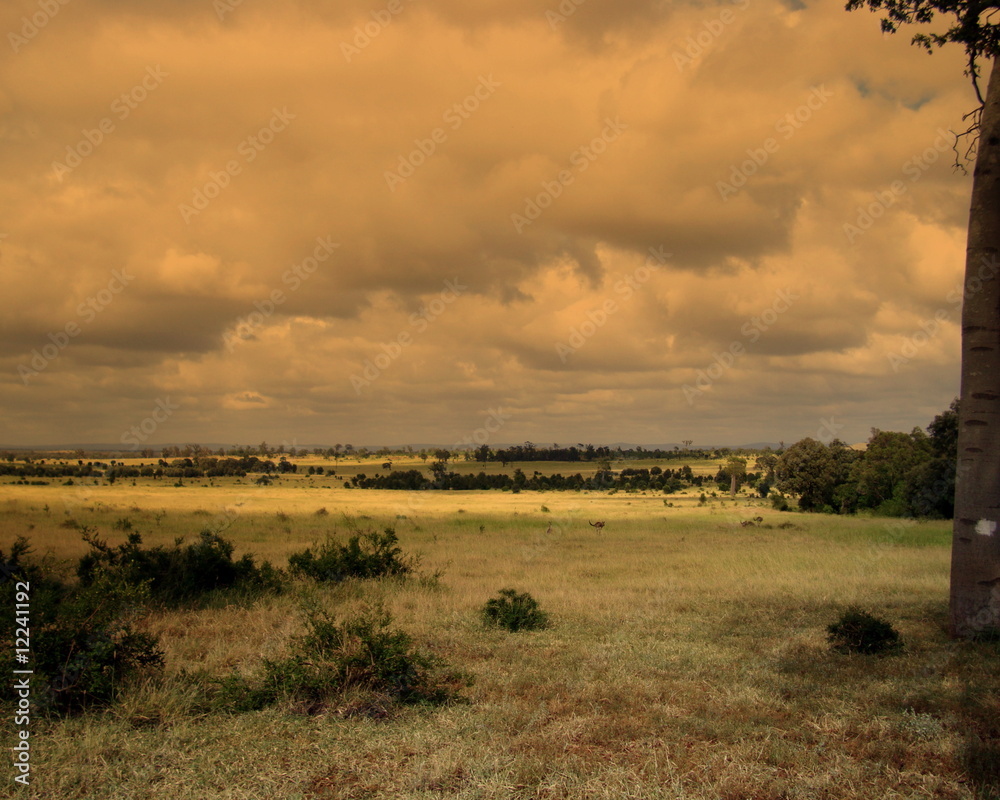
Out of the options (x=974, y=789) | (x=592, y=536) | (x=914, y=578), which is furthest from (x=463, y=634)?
(x=592, y=536)

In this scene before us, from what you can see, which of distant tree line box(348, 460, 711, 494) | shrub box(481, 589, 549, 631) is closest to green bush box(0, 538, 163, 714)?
shrub box(481, 589, 549, 631)

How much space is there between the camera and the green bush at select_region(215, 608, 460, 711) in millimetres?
6992

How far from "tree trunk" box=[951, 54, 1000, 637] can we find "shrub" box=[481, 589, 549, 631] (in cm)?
639

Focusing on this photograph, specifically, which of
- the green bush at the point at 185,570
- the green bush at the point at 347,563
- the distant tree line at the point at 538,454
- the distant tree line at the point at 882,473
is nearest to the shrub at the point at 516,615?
the green bush at the point at 185,570

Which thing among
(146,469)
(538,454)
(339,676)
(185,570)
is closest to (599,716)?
(339,676)

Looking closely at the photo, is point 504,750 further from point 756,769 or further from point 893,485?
point 893,485

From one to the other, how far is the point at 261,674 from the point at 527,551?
1992 centimetres

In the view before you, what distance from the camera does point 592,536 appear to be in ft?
115

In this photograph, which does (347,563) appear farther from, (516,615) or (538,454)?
(538,454)

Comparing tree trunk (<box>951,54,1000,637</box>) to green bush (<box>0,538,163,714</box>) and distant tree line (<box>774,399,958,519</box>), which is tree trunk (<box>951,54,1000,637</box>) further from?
distant tree line (<box>774,399,958,519</box>)

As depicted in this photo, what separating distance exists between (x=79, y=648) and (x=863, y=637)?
9760 mm

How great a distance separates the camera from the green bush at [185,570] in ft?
45.9

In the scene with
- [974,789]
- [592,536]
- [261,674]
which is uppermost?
[974,789]

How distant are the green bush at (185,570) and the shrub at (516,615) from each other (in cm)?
601
